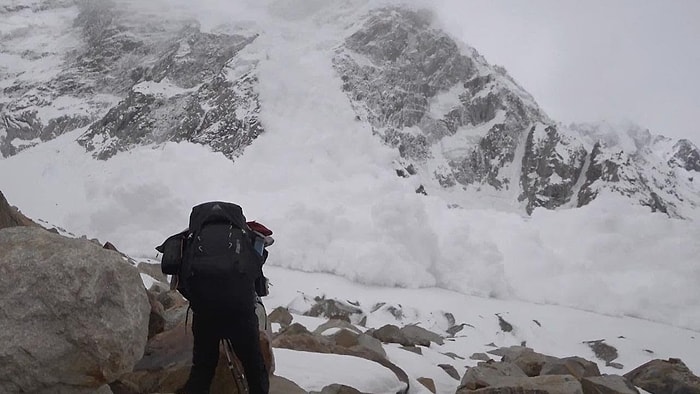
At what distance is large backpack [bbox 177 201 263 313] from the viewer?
197 inches

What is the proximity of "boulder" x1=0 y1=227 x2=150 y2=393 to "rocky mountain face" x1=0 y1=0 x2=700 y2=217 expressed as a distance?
319 feet

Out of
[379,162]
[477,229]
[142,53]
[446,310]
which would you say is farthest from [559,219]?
[142,53]

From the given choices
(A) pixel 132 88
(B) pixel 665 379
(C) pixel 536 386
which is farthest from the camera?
(A) pixel 132 88

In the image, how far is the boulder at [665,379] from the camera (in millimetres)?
12430

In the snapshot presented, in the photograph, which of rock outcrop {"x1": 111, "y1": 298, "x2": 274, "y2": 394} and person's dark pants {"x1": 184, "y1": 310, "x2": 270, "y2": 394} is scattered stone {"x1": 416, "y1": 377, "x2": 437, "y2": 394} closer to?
rock outcrop {"x1": 111, "y1": 298, "x2": 274, "y2": 394}

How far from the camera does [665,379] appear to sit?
12.7 metres

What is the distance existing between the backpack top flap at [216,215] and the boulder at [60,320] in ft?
2.65

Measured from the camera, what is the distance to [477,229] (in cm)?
8169

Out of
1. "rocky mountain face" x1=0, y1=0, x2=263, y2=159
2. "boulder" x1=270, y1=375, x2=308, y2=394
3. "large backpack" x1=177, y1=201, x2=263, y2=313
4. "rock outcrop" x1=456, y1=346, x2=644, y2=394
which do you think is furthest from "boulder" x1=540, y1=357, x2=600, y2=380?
"rocky mountain face" x1=0, y1=0, x2=263, y2=159

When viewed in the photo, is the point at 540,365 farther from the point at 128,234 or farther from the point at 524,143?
the point at 524,143

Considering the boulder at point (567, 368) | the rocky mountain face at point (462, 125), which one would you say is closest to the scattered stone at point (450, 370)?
the boulder at point (567, 368)

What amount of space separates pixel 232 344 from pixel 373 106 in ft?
368

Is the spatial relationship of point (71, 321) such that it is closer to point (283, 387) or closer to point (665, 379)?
point (283, 387)

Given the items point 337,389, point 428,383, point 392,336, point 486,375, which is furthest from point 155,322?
point 392,336
